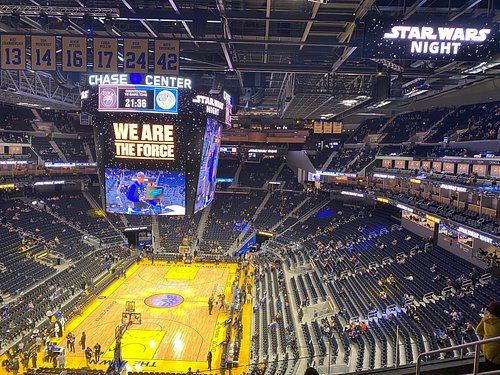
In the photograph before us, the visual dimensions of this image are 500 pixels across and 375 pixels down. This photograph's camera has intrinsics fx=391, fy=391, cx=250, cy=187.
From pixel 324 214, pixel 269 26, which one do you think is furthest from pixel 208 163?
pixel 324 214

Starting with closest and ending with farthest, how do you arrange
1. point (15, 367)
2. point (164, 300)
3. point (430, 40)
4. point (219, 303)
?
point (430, 40), point (15, 367), point (219, 303), point (164, 300)

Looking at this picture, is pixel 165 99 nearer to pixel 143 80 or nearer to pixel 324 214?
pixel 143 80

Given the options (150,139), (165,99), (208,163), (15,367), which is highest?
(165,99)

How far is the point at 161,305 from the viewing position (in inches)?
902

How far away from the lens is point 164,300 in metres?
23.7

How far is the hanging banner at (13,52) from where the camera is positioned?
11.0 meters

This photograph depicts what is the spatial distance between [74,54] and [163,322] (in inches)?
570

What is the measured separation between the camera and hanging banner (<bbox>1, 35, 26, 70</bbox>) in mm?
11031

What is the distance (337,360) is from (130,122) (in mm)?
14030

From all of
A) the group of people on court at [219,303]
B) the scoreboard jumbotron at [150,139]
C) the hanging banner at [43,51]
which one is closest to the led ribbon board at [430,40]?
the hanging banner at [43,51]

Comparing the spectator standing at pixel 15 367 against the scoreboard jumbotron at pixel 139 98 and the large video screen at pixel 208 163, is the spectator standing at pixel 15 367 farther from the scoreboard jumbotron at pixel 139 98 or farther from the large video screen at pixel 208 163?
the scoreboard jumbotron at pixel 139 98

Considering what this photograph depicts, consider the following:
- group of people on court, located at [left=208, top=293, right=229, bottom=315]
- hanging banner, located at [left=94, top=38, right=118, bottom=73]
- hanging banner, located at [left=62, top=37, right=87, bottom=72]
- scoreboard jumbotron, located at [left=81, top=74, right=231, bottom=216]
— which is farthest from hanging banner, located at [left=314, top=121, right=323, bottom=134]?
hanging banner, located at [left=62, top=37, right=87, bottom=72]

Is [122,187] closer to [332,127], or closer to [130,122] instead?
[130,122]

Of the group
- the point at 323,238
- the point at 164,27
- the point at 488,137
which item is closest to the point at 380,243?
the point at 323,238
